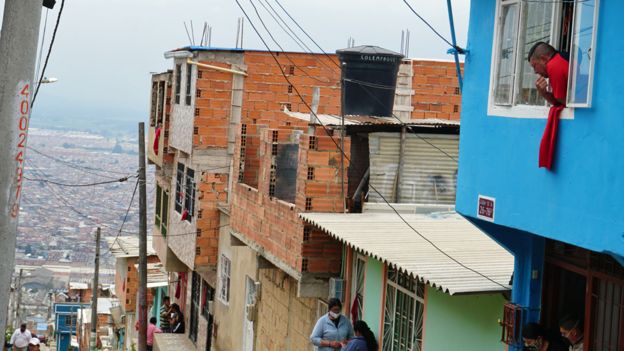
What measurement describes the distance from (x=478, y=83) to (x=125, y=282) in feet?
106

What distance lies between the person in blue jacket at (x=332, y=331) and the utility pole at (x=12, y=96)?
25.5 feet

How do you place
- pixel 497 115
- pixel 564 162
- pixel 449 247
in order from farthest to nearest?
pixel 449 247 → pixel 497 115 → pixel 564 162

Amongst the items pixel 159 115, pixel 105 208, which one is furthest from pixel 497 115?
pixel 105 208

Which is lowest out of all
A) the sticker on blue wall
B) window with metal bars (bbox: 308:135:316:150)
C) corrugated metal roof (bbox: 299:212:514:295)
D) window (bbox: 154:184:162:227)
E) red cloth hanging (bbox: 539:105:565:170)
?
window (bbox: 154:184:162:227)

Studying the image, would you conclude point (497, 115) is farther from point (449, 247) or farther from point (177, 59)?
point (177, 59)

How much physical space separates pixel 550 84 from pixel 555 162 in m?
0.62

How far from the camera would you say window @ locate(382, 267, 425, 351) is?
13.0 m

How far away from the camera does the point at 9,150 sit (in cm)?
680

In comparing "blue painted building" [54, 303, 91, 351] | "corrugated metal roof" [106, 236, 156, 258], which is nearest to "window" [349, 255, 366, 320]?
"corrugated metal roof" [106, 236, 156, 258]

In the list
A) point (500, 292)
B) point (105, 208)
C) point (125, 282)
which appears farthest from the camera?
point (105, 208)

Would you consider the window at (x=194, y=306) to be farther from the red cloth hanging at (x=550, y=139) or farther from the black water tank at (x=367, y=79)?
the red cloth hanging at (x=550, y=139)

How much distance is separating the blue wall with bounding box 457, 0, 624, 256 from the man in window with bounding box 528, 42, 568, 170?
8 cm

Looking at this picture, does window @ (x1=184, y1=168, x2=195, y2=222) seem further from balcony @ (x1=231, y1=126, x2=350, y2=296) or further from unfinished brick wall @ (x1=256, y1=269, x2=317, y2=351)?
unfinished brick wall @ (x1=256, y1=269, x2=317, y2=351)

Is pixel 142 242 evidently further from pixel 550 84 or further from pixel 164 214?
pixel 550 84
